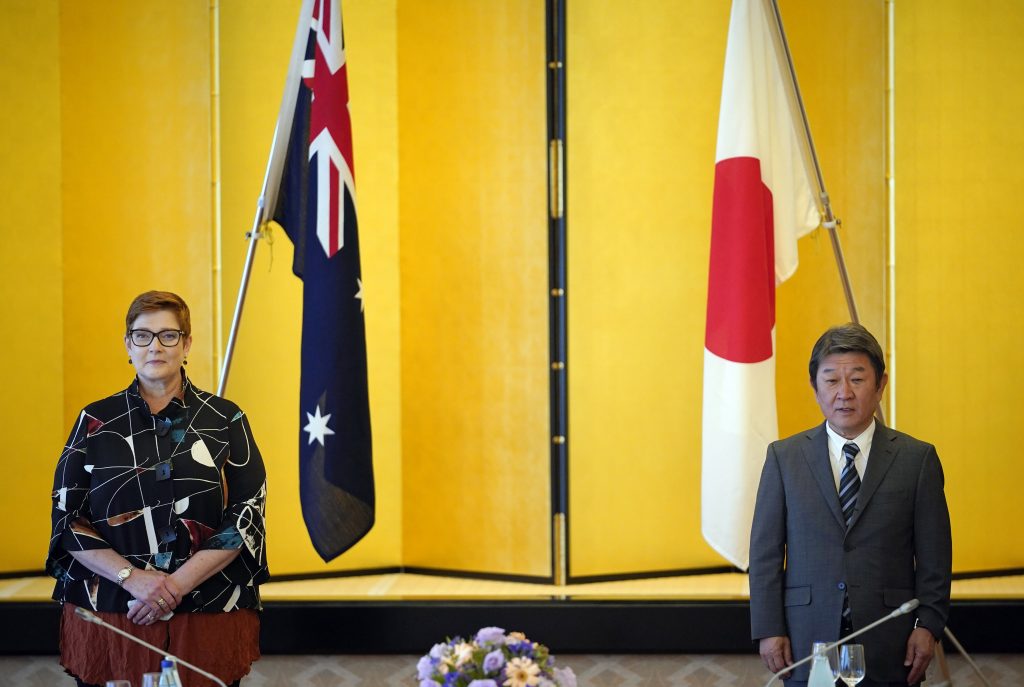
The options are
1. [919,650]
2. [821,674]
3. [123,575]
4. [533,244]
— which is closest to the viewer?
[821,674]

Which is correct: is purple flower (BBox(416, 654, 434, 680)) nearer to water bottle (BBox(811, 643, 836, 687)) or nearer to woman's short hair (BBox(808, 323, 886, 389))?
water bottle (BBox(811, 643, 836, 687))

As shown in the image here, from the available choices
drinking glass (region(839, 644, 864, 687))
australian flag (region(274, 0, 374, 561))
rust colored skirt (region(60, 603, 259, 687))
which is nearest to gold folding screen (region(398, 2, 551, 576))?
australian flag (region(274, 0, 374, 561))

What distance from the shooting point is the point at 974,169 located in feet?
16.3

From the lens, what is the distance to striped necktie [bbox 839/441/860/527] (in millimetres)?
2844

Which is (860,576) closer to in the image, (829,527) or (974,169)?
(829,527)

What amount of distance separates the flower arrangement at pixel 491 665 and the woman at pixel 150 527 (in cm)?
102

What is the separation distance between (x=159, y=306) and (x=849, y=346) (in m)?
1.65

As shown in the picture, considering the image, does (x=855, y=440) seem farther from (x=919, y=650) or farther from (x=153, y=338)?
(x=153, y=338)

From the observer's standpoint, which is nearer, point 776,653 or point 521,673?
point 521,673

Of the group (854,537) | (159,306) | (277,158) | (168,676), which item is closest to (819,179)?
(854,537)

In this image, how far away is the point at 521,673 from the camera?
6.93 feet

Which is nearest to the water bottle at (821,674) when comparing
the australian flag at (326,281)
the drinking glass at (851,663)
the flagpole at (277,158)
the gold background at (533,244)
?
the drinking glass at (851,663)

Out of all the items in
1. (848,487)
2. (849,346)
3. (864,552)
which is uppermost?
(849,346)

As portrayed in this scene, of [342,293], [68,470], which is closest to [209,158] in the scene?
[342,293]
